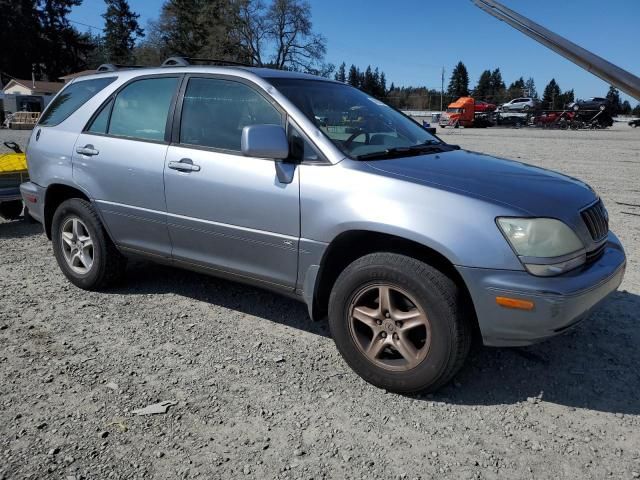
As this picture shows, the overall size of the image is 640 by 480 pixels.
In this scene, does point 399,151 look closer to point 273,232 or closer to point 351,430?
point 273,232

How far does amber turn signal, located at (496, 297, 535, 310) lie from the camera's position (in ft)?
8.57

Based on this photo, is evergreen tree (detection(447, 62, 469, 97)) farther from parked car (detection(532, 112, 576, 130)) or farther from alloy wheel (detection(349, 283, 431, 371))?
alloy wheel (detection(349, 283, 431, 371))

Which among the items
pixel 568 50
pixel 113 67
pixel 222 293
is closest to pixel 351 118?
pixel 222 293

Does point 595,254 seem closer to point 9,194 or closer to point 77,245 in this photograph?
point 77,245

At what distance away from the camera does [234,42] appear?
63.1 m

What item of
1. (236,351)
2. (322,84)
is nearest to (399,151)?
(322,84)

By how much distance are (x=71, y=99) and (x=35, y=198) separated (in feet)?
3.10

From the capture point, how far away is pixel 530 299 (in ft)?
8.54

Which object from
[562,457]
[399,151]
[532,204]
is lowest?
[562,457]

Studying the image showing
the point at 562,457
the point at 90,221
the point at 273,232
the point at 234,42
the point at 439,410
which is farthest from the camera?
the point at 234,42

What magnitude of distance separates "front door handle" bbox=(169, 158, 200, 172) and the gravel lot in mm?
1166

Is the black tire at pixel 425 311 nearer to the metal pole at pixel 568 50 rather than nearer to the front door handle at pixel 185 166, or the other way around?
the front door handle at pixel 185 166

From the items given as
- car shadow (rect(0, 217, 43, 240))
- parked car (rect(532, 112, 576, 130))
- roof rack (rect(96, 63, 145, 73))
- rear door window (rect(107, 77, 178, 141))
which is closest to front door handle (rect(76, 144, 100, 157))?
rear door window (rect(107, 77, 178, 141))

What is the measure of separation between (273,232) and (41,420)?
1625 mm
